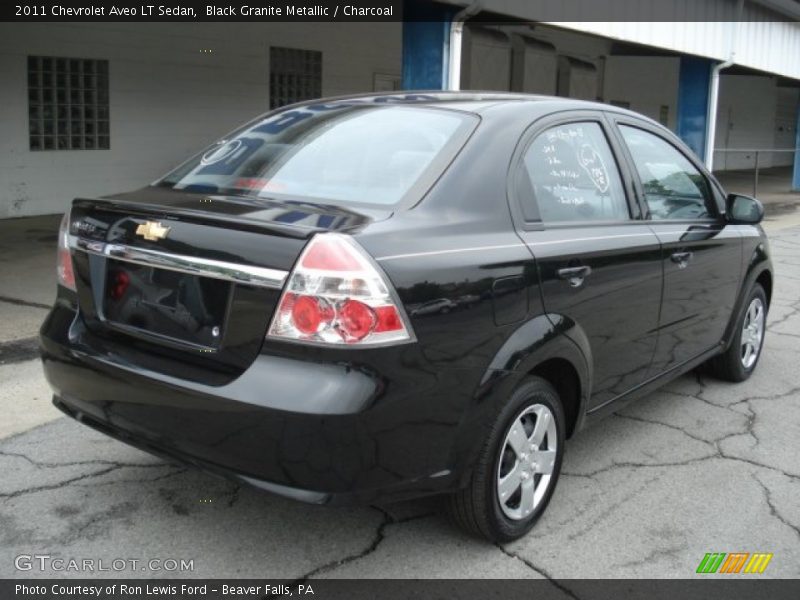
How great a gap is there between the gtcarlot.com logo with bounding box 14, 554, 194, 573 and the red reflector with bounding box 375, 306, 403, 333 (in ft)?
3.79

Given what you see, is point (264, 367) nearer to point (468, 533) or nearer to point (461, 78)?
point (468, 533)

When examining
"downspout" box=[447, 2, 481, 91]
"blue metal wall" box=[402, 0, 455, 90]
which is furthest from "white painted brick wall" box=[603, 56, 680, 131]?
"downspout" box=[447, 2, 481, 91]

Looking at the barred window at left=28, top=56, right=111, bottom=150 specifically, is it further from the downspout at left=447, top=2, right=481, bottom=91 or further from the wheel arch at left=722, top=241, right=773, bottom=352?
the wheel arch at left=722, top=241, right=773, bottom=352

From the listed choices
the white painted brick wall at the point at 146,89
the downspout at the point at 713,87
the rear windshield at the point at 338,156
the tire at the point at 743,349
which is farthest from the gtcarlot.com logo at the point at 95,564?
the downspout at the point at 713,87

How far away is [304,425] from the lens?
2.41 meters

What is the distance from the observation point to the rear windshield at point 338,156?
9.74 feet

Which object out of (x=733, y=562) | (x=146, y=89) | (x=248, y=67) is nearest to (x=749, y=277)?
(x=733, y=562)

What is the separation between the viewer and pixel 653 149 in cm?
415

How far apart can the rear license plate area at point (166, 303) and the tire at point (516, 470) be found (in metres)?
1.02

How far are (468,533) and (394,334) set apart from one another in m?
0.99

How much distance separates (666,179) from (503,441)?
198 centimetres

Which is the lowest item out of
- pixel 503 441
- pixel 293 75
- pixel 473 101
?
pixel 503 441

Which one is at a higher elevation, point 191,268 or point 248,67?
point 248,67

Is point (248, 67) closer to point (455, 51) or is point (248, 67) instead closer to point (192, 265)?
point (455, 51)
